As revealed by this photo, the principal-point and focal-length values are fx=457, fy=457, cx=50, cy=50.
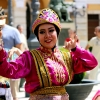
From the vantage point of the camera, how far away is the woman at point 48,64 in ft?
12.5

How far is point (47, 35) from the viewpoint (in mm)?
3877

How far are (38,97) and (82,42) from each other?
30796 millimetres

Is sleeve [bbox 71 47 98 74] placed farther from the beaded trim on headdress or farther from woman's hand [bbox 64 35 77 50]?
the beaded trim on headdress

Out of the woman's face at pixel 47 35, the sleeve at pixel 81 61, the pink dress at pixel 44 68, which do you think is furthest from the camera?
the sleeve at pixel 81 61

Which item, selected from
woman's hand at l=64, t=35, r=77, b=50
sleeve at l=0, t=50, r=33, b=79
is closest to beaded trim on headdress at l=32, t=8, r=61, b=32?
woman's hand at l=64, t=35, r=77, b=50

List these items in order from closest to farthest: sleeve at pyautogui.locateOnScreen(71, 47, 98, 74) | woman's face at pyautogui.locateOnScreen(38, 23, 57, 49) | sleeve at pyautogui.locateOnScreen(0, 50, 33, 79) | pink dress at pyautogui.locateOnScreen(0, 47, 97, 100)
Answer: sleeve at pyautogui.locateOnScreen(0, 50, 33, 79) < pink dress at pyautogui.locateOnScreen(0, 47, 97, 100) < woman's face at pyautogui.locateOnScreen(38, 23, 57, 49) < sleeve at pyautogui.locateOnScreen(71, 47, 98, 74)

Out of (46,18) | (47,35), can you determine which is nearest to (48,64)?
(47,35)

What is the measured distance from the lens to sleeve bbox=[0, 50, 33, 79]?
362 cm

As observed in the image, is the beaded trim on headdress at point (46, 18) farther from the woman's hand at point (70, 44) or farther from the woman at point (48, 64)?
the woman's hand at point (70, 44)

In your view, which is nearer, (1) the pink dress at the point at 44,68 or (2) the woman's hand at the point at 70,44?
(1) the pink dress at the point at 44,68

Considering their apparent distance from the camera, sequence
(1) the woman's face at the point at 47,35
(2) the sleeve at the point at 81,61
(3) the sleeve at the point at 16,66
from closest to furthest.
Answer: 1. (3) the sleeve at the point at 16,66
2. (1) the woman's face at the point at 47,35
3. (2) the sleeve at the point at 81,61

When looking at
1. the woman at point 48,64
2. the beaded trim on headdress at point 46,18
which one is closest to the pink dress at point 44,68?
the woman at point 48,64

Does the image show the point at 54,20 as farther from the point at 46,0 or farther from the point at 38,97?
the point at 46,0

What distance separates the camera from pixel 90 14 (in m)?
37.8
